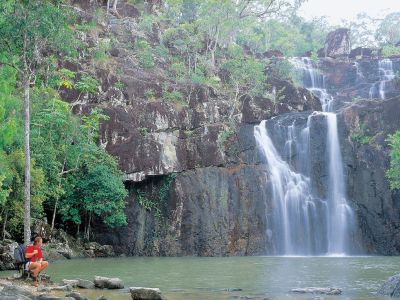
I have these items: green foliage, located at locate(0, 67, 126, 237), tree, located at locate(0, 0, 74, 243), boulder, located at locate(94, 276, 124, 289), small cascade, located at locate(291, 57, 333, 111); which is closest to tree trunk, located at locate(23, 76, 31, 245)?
tree, located at locate(0, 0, 74, 243)

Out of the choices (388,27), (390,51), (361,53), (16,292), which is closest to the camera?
(16,292)

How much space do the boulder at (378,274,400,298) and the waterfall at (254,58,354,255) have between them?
18.9m

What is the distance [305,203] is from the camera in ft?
109

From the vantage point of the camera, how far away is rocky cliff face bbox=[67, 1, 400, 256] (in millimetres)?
32125

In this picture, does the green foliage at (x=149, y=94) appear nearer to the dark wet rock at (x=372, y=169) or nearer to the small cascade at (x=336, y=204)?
the small cascade at (x=336, y=204)

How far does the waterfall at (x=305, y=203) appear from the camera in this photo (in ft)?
106

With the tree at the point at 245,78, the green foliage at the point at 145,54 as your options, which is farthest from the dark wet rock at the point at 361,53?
the green foliage at the point at 145,54

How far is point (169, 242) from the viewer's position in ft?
105

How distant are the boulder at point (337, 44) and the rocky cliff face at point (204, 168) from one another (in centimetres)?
2049

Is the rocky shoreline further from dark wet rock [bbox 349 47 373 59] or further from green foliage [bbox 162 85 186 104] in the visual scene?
dark wet rock [bbox 349 47 373 59]

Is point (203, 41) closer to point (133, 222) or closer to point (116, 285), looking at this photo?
point (133, 222)

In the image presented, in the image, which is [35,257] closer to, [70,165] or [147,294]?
[147,294]

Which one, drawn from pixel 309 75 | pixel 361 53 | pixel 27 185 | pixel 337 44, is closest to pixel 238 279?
pixel 27 185

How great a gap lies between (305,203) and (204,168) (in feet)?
22.1
